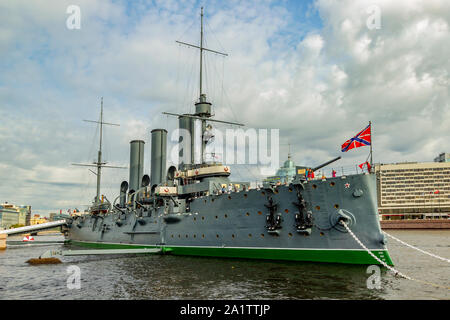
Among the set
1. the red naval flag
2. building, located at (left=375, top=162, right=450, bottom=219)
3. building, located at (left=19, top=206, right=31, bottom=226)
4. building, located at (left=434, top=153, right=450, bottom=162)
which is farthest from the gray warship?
building, located at (left=19, top=206, right=31, bottom=226)

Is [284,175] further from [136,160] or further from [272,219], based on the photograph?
[272,219]

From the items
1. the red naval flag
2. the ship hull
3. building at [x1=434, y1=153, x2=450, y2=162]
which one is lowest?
the ship hull

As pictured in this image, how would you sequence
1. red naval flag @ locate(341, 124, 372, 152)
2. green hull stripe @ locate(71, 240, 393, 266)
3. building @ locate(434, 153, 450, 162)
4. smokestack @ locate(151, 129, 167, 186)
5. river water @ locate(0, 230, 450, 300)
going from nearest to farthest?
river water @ locate(0, 230, 450, 300) → red naval flag @ locate(341, 124, 372, 152) → green hull stripe @ locate(71, 240, 393, 266) → smokestack @ locate(151, 129, 167, 186) → building @ locate(434, 153, 450, 162)

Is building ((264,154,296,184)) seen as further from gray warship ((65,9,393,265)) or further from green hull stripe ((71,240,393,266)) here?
green hull stripe ((71,240,393,266))

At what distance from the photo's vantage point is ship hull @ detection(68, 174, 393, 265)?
18.0 m

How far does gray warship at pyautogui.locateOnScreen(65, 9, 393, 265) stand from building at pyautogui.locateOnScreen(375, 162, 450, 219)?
94183mm

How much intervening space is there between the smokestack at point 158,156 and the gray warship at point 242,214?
104mm

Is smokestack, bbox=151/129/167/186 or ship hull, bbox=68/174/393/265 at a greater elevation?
smokestack, bbox=151/129/167/186

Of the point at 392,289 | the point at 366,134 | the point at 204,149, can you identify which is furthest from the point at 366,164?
the point at 204,149

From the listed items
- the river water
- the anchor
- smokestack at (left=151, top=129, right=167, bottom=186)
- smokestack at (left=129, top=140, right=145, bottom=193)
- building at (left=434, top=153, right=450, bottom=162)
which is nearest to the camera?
the river water

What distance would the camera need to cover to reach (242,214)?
872 inches

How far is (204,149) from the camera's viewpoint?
30109 mm

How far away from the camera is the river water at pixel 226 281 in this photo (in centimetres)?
1324

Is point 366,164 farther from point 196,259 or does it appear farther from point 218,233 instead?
point 196,259
